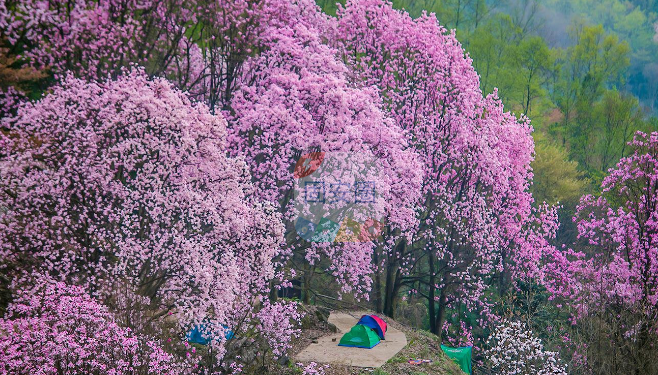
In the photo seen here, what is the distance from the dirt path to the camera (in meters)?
20.7

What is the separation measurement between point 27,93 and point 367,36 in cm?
1558

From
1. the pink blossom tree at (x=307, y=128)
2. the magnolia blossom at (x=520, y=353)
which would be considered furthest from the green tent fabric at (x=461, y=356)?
the pink blossom tree at (x=307, y=128)

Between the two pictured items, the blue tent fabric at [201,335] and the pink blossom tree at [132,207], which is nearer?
the pink blossom tree at [132,207]

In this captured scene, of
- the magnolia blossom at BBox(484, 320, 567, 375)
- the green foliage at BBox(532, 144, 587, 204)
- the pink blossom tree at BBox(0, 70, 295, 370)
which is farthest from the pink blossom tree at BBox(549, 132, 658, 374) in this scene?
the green foliage at BBox(532, 144, 587, 204)

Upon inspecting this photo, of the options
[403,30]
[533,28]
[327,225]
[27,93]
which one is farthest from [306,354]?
[533,28]

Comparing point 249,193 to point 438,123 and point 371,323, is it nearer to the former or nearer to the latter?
point 371,323

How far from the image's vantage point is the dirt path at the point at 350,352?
20656 millimetres

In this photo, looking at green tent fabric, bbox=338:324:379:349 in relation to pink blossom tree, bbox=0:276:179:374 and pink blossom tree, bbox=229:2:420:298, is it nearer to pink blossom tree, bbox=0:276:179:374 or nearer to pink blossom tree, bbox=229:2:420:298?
pink blossom tree, bbox=229:2:420:298

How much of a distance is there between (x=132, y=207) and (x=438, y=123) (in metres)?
17.2

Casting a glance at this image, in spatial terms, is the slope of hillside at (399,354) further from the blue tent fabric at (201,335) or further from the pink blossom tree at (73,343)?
the pink blossom tree at (73,343)

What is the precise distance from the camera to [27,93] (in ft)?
71.5

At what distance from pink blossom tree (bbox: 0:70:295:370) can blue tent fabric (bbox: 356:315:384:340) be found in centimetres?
741

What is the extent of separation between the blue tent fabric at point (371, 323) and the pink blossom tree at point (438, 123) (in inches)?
188

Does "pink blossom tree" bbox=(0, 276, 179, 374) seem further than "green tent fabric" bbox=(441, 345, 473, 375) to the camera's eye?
No
